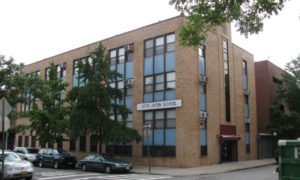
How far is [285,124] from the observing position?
31.1m

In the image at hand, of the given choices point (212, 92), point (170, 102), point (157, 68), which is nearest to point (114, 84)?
point (157, 68)

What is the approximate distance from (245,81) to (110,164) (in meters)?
18.0

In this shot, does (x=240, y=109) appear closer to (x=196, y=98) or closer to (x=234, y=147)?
(x=234, y=147)

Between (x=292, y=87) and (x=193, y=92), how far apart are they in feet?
55.6

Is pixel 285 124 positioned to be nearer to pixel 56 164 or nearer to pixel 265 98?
pixel 265 98

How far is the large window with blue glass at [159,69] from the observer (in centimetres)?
2288

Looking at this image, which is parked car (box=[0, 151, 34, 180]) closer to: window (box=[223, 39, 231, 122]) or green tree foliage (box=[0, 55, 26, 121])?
green tree foliage (box=[0, 55, 26, 121])

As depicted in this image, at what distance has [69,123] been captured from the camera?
20.8 metres

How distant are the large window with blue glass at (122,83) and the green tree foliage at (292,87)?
18822mm

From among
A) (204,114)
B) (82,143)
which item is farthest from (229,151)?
(82,143)

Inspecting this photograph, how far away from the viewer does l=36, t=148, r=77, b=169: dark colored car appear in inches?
858

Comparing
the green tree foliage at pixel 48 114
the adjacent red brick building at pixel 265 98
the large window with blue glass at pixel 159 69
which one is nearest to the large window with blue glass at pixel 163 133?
the large window with blue glass at pixel 159 69

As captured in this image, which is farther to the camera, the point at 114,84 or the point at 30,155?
the point at 114,84

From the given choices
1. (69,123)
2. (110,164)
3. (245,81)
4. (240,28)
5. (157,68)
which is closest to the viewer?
(240,28)
